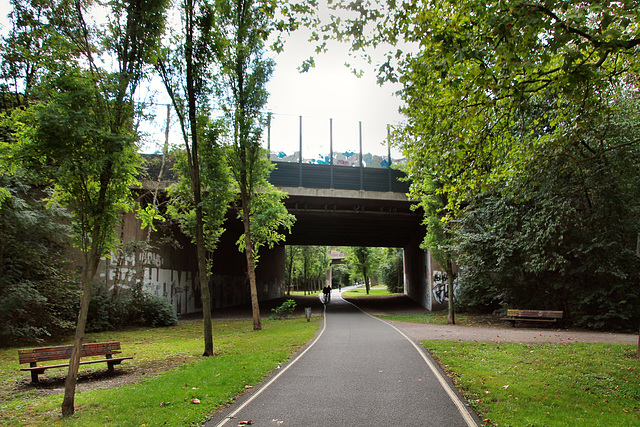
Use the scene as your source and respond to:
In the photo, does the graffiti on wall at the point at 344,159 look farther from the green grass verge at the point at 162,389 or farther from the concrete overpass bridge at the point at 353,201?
the green grass verge at the point at 162,389

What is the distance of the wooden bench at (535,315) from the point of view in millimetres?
16672

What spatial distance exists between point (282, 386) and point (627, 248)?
14494mm

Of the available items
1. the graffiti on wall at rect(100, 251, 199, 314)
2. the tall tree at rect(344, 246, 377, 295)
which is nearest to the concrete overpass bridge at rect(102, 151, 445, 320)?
the graffiti on wall at rect(100, 251, 199, 314)

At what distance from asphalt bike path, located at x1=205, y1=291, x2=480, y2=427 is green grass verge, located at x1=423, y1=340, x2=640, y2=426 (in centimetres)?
48

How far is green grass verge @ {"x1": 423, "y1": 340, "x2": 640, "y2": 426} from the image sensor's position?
5.33 meters

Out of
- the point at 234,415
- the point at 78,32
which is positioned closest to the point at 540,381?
the point at 234,415

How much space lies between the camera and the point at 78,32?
663cm

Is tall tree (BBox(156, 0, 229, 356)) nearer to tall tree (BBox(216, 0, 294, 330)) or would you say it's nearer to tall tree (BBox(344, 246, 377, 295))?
tall tree (BBox(216, 0, 294, 330))

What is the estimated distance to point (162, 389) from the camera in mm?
6883

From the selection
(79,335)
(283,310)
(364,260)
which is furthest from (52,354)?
(364,260)

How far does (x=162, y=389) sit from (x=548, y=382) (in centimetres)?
693

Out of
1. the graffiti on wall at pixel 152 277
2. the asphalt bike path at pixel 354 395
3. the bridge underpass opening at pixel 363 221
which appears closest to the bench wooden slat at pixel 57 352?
the asphalt bike path at pixel 354 395

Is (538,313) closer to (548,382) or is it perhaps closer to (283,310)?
(548,382)

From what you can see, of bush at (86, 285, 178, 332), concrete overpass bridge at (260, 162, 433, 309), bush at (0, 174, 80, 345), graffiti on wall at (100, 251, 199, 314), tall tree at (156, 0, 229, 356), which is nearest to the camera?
tall tree at (156, 0, 229, 356)
